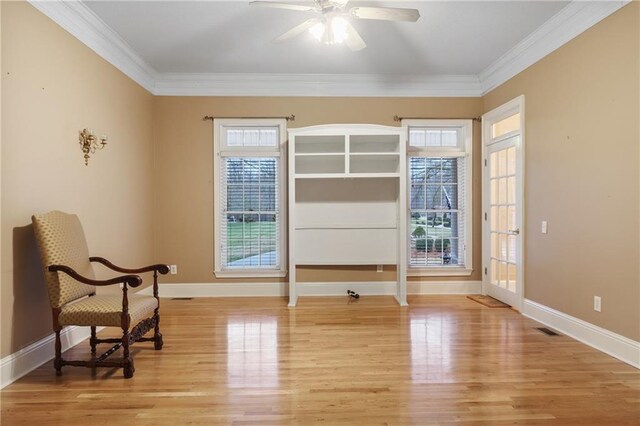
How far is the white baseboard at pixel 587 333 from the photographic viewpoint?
2.70 metres

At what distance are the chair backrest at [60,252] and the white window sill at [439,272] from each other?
3838 millimetres

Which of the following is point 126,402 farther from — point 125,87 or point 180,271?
point 125,87

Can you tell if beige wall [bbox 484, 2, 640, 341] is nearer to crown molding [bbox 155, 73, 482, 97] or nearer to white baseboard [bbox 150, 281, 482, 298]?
crown molding [bbox 155, 73, 482, 97]

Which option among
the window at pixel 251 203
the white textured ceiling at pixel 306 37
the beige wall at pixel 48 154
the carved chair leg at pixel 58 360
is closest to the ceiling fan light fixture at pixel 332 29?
the white textured ceiling at pixel 306 37

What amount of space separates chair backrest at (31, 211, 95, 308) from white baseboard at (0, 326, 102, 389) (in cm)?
43

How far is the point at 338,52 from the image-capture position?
13.2ft

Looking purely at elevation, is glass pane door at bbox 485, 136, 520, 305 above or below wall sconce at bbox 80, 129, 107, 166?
below

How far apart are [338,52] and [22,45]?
287 centimetres

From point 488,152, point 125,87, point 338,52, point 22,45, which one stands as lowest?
point 488,152

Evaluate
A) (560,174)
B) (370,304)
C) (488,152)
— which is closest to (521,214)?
(560,174)

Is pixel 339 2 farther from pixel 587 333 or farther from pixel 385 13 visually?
pixel 587 333

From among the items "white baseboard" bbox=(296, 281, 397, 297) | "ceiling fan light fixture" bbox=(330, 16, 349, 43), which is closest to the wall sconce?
"ceiling fan light fixture" bbox=(330, 16, 349, 43)

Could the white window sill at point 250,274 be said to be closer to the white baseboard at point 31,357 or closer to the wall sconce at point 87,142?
the white baseboard at point 31,357

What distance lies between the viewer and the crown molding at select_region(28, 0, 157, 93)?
2899 millimetres
